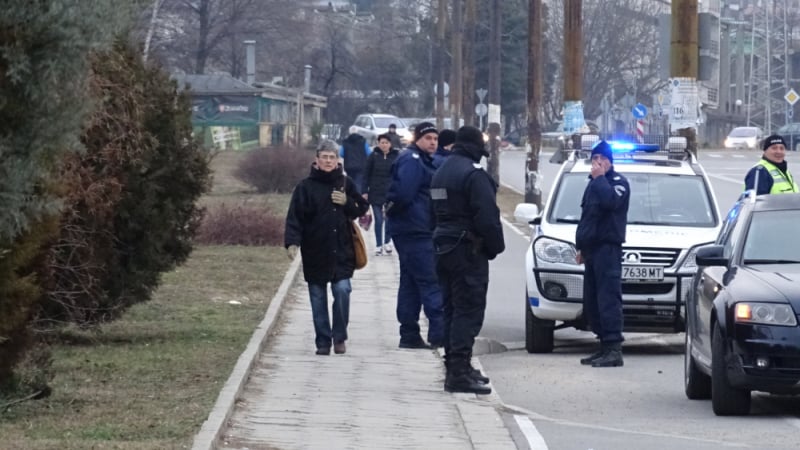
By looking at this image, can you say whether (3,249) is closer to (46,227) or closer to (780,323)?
(46,227)

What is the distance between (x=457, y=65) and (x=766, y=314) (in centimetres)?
4460

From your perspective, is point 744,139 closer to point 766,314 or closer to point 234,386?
point 766,314

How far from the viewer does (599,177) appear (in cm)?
1326

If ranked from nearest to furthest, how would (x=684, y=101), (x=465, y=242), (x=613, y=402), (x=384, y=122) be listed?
(x=465, y=242)
(x=613, y=402)
(x=684, y=101)
(x=384, y=122)

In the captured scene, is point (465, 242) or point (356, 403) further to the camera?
point (465, 242)

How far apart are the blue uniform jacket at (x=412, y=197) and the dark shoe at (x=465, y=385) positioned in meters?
2.70

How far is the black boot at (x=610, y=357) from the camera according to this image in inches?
523

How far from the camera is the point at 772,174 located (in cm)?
1578

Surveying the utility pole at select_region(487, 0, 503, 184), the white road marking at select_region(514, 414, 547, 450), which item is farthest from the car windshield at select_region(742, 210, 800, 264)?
the utility pole at select_region(487, 0, 503, 184)

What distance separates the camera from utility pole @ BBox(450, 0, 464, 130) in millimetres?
53219

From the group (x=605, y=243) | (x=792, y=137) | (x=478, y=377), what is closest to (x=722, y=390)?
(x=478, y=377)

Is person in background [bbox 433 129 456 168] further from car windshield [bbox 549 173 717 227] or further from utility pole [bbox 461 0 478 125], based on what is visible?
utility pole [bbox 461 0 478 125]

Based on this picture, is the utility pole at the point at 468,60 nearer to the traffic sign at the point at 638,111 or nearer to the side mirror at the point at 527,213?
the traffic sign at the point at 638,111

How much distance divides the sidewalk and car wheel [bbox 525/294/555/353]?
1201 millimetres
